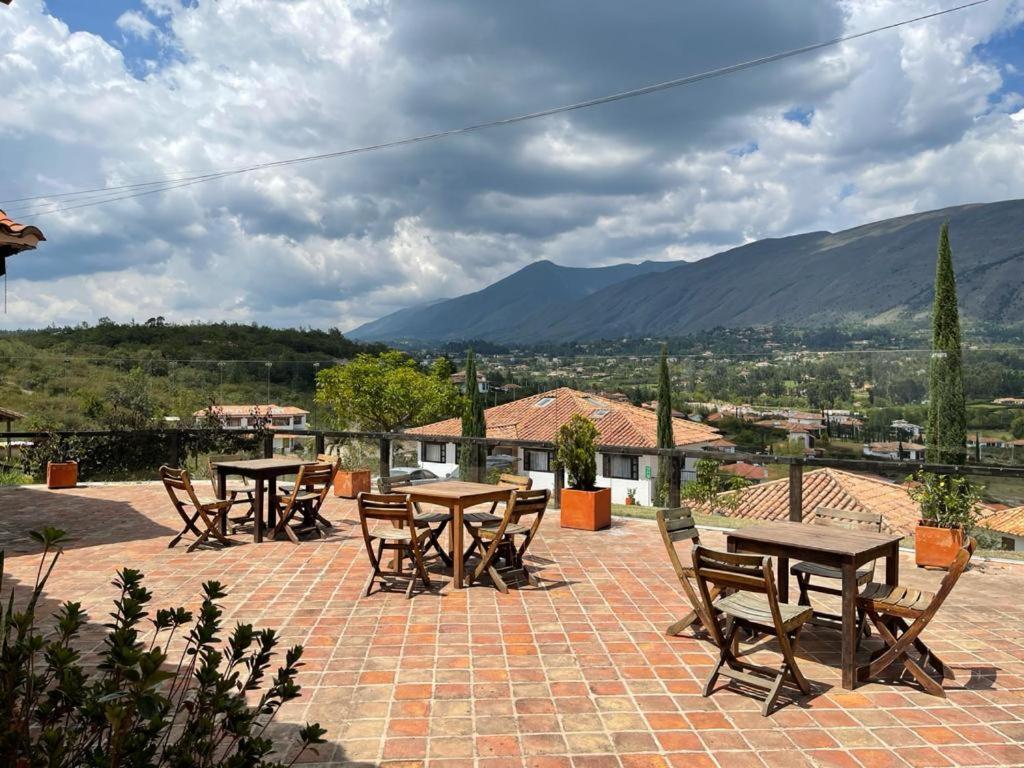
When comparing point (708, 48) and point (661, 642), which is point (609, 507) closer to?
point (661, 642)

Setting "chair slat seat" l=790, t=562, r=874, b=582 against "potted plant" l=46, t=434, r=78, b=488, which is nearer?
"chair slat seat" l=790, t=562, r=874, b=582

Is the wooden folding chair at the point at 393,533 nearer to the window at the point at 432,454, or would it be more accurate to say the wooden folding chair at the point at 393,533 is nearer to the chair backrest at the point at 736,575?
the chair backrest at the point at 736,575

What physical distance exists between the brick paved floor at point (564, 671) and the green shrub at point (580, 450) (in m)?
1.36

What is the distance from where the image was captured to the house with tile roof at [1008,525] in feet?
23.3

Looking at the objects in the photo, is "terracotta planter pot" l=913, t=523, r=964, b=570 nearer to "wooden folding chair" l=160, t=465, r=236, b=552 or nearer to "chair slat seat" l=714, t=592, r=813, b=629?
"chair slat seat" l=714, t=592, r=813, b=629

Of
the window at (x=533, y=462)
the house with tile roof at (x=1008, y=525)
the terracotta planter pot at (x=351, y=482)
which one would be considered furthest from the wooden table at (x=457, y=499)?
the window at (x=533, y=462)

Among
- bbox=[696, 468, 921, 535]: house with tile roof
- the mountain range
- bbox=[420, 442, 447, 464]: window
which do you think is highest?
the mountain range

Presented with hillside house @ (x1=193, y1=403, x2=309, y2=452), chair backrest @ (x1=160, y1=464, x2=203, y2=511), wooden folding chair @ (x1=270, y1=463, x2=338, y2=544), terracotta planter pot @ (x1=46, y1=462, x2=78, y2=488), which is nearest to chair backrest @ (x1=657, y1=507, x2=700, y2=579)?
wooden folding chair @ (x1=270, y1=463, x2=338, y2=544)

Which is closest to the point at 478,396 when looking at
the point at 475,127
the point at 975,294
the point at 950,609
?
the point at 475,127

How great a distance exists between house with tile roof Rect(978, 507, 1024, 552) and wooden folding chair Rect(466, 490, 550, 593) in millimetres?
4441

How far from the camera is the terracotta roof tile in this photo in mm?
31750

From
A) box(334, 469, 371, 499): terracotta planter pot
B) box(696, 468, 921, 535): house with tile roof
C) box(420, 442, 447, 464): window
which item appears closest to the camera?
box(334, 469, 371, 499): terracotta planter pot

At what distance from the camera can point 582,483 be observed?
24.8 feet

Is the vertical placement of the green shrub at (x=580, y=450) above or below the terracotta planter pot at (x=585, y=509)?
above
